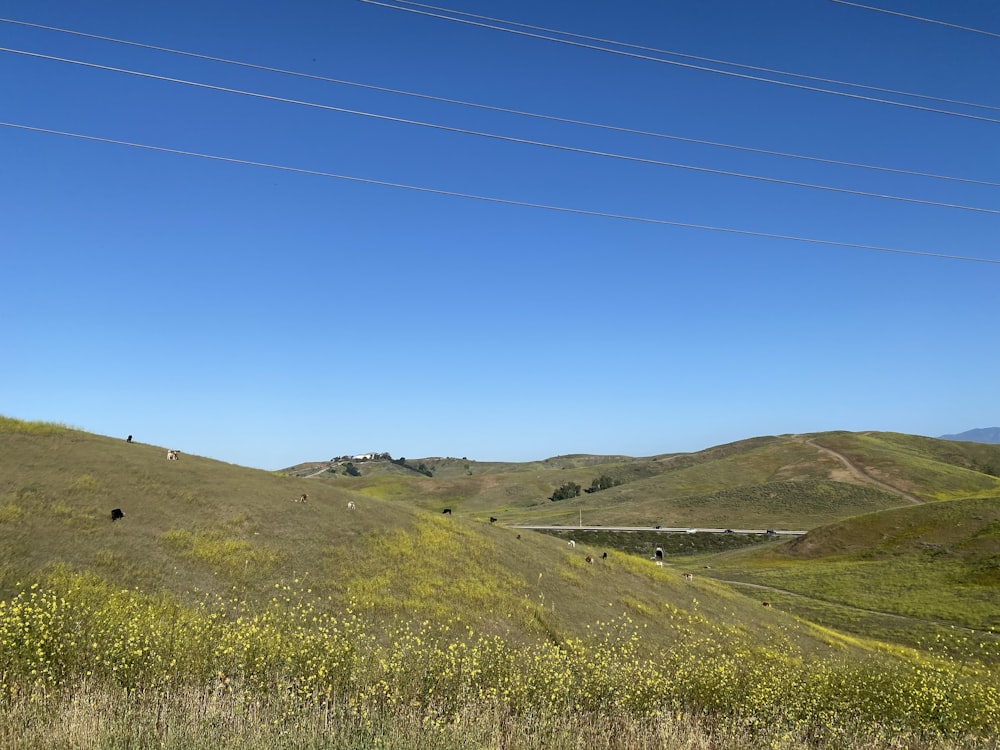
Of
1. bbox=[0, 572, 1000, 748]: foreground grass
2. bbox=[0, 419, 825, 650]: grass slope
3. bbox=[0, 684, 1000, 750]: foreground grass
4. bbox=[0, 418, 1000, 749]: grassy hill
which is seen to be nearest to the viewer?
bbox=[0, 684, 1000, 750]: foreground grass

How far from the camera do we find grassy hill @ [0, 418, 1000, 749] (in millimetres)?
11234

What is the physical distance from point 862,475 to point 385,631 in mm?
164608

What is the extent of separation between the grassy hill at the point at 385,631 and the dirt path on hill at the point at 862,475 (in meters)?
91.9

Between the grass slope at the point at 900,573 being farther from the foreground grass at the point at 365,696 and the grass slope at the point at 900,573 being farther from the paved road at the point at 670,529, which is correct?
the paved road at the point at 670,529

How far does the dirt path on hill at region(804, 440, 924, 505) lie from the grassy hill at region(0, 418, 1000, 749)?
9191 centimetres

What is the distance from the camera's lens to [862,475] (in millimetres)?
153875

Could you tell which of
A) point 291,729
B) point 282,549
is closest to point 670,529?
point 282,549

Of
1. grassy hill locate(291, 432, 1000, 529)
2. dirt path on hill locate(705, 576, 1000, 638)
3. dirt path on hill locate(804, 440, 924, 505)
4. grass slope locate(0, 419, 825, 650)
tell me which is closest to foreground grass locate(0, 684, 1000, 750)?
grass slope locate(0, 419, 825, 650)

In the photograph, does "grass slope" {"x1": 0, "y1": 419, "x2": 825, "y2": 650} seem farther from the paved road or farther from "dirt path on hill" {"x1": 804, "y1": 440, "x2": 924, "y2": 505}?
"dirt path on hill" {"x1": 804, "y1": 440, "x2": 924, "y2": 505}

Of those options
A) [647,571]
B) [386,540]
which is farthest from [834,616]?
[386,540]

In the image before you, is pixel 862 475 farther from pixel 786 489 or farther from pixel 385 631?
pixel 385 631

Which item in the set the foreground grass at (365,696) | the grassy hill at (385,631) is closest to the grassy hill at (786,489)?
the grassy hill at (385,631)

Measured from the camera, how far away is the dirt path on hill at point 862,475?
447ft

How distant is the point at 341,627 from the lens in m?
20.9
